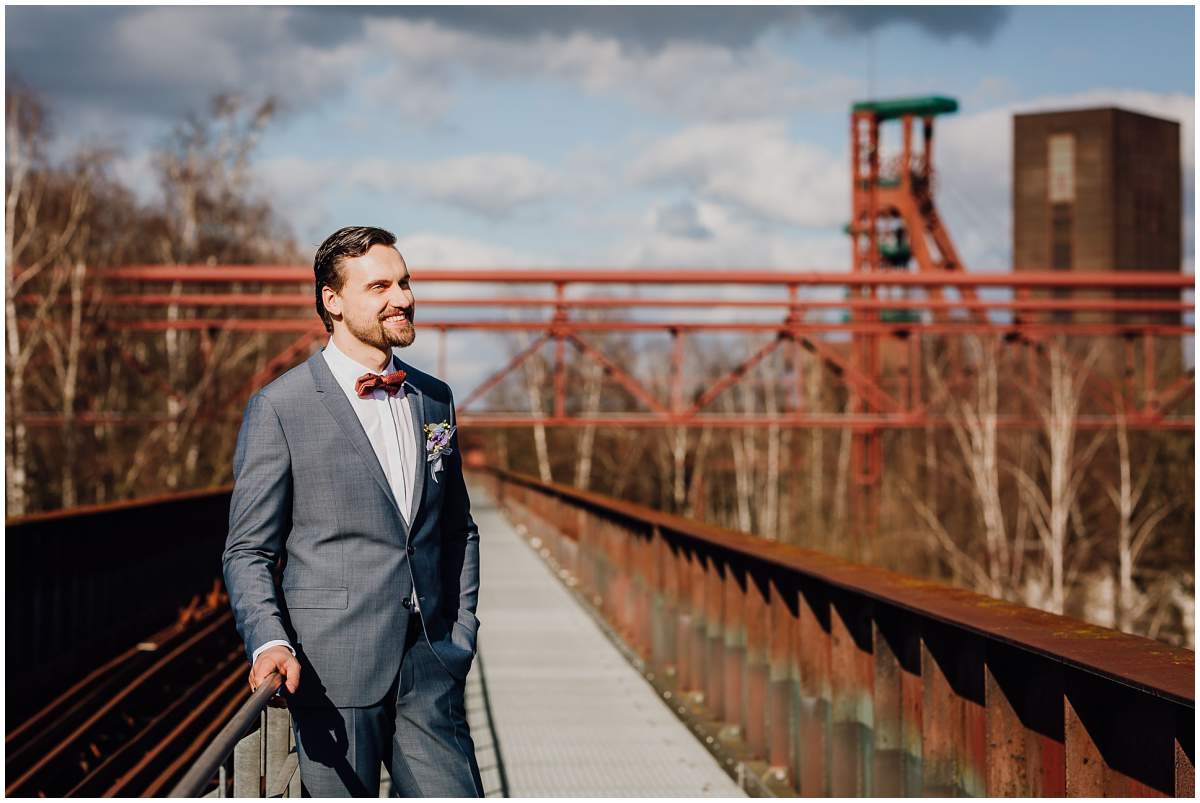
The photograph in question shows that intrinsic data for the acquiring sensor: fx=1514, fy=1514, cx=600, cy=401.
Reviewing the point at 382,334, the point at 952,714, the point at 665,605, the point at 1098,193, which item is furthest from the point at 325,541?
the point at 1098,193

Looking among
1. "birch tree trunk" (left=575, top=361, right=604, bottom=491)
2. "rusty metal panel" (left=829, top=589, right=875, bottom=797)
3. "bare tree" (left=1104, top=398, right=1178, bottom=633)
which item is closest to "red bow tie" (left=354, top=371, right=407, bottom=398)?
"rusty metal panel" (left=829, top=589, right=875, bottom=797)

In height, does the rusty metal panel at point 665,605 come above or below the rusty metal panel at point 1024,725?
below

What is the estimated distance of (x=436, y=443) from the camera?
3.39 m

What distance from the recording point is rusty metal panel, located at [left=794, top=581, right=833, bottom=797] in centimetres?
587

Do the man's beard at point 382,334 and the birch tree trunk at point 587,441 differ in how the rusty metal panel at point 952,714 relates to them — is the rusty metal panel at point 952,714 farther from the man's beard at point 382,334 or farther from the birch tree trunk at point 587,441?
the birch tree trunk at point 587,441

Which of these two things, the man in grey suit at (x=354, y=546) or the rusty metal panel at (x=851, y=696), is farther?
the rusty metal panel at (x=851, y=696)

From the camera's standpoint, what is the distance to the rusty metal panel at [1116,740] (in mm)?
3342

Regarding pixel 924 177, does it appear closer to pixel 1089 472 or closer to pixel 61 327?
pixel 1089 472

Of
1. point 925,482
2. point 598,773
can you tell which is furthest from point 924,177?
point 598,773

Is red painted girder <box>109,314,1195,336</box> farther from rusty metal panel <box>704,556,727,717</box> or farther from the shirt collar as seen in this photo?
the shirt collar

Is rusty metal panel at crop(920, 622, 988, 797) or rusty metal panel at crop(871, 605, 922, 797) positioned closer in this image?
rusty metal panel at crop(920, 622, 988, 797)

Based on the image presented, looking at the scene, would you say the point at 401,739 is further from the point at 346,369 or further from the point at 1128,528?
the point at 1128,528

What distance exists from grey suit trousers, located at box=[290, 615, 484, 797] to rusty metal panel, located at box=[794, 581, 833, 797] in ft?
8.95

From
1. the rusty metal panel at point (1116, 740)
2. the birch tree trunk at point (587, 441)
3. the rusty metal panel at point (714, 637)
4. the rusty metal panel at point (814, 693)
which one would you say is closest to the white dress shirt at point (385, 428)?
the rusty metal panel at point (1116, 740)
